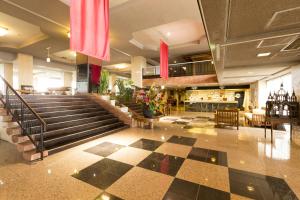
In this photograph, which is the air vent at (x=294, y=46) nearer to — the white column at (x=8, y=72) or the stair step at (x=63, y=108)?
the stair step at (x=63, y=108)

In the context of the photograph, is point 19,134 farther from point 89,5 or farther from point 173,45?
point 173,45

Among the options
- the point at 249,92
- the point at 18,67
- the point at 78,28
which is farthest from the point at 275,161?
the point at 18,67

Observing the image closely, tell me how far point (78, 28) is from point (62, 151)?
271cm

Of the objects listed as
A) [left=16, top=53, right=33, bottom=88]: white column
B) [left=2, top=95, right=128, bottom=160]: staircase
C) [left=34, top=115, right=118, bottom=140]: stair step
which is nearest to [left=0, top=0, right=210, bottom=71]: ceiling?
[left=16, top=53, right=33, bottom=88]: white column

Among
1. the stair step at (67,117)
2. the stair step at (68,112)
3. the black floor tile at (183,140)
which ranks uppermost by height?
the stair step at (68,112)

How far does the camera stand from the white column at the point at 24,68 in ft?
29.3

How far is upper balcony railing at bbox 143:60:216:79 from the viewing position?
9.46m

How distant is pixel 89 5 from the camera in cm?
276

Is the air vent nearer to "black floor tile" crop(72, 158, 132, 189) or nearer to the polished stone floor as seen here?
the polished stone floor

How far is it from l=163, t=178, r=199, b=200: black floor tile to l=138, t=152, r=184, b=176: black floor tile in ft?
0.88

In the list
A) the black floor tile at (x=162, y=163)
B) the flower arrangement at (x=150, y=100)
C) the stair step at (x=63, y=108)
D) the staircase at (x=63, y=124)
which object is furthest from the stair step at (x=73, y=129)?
the black floor tile at (x=162, y=163)

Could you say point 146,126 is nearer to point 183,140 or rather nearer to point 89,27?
point 183,140

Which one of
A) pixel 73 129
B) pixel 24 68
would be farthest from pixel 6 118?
pixel 24 68

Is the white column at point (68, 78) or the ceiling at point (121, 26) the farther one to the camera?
the white column at point (68, 78)
